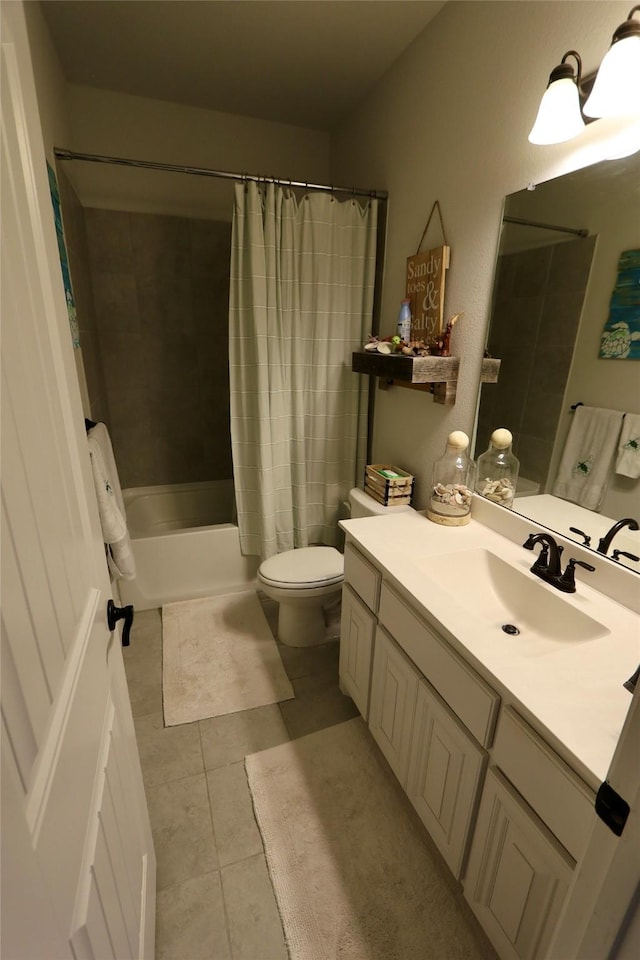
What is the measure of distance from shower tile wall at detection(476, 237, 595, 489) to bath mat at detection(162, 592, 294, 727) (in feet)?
4.58

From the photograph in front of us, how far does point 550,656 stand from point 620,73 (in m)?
1.29

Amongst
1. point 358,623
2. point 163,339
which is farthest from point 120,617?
point 163,339

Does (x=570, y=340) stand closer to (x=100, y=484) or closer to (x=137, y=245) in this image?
(x=100, y=484)

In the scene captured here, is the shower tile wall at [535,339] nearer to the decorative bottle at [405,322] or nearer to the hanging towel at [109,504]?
the decorative bottle at [405,322]

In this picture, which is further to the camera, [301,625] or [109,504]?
[301,625]

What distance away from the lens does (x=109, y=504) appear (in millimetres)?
1577

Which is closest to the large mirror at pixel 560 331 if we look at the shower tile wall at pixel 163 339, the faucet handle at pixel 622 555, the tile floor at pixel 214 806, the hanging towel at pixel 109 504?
the faucet handle at pixel 622 555

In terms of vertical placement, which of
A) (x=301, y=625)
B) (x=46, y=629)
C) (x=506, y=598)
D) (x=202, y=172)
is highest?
(x=202, y=172)

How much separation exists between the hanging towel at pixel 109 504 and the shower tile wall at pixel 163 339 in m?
1.16

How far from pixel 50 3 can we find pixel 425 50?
1420 millimetres

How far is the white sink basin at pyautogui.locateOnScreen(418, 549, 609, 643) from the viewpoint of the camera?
43.9 inches

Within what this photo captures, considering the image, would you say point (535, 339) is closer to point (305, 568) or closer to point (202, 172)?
point (305, 568)

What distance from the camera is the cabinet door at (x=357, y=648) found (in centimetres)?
→ 148

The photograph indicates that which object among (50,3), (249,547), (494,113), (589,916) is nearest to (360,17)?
(494,113)
